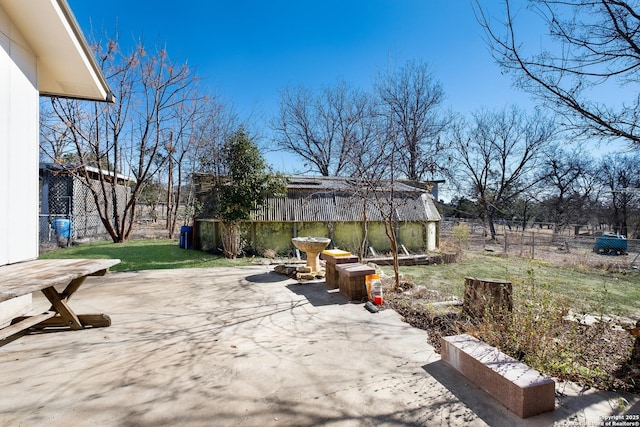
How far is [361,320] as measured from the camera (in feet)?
13.8

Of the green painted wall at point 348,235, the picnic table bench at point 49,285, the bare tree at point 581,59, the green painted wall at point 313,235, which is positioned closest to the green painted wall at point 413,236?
the green painted wall at point 313,235

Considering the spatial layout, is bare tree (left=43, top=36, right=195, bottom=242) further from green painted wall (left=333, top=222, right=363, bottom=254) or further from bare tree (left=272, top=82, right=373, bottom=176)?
bare tree (left=272, top=82, right=373, bottom=176)

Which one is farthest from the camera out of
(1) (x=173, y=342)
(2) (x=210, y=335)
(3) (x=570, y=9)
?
(2) (x=210, y=335)

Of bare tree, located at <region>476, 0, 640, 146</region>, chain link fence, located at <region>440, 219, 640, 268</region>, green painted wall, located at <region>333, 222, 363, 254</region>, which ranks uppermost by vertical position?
bare tree, located at <region>476, 0, 640, 146</region>

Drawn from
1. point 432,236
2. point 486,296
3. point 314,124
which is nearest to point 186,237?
point 432,236

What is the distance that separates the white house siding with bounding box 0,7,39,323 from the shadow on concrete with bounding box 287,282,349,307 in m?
3.81

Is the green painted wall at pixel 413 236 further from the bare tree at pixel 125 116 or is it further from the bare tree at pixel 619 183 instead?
the bare tree at pixel 619 183

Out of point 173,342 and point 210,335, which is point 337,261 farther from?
point 173,342

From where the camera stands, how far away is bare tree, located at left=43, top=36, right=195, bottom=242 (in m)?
11.6

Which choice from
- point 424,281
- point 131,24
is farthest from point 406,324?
point 131,24

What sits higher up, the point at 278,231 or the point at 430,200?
the point at 430,200

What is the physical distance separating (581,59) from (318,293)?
472 centimetres

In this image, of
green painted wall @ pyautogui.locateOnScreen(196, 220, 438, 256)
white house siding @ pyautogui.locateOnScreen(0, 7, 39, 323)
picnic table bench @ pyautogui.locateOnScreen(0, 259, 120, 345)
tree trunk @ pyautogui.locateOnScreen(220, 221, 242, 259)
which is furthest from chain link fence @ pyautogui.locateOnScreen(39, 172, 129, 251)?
picnic table bench @ pyautogui.locateOnScreen(0, 259, 120, 345)

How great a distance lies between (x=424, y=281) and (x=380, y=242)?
4087mm
